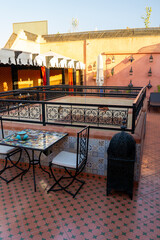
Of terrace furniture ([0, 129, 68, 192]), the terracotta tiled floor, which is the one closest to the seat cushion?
terrace furniture ([0, 129, 68, 192])

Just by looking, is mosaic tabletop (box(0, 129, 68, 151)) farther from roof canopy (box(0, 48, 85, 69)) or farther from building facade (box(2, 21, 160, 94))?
building facade (box(2, 21, 160, 94))

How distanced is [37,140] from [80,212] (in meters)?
1.50

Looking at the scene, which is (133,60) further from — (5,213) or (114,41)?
(5,213)

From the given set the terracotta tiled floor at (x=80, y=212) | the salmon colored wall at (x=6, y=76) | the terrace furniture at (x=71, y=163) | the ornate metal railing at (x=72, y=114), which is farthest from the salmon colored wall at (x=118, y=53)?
the terracotta tiled floor at (x=80, y=212)

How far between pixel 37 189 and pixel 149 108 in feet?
30.4

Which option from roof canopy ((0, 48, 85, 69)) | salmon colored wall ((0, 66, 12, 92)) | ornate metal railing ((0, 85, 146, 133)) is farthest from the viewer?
salmon colored wall ((0, 66, 12, 92))

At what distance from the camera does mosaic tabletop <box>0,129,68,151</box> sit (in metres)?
3.60

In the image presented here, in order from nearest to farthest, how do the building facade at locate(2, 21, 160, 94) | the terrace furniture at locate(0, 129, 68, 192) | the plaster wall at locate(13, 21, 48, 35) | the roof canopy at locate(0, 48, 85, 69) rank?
the terrace furniture at locate(0, 129, 68, 192)
the roof canopy at locate(0, 48, 85, 69)
the building facade at locate(2, 21, 160, 94)
the plaster wall at locate(13, 21, 48, 35)

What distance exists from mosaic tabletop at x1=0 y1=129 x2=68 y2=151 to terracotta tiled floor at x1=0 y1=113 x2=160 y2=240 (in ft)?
2.93

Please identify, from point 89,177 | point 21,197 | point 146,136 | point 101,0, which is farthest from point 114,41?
point 101,0

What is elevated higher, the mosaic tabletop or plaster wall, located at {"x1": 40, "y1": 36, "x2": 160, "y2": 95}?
plaster wall, located at {"x1": 40, "y1": 36, "x2": 160, "y2": 95}

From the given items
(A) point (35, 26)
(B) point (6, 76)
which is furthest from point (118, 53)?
(A) point (35, 26)

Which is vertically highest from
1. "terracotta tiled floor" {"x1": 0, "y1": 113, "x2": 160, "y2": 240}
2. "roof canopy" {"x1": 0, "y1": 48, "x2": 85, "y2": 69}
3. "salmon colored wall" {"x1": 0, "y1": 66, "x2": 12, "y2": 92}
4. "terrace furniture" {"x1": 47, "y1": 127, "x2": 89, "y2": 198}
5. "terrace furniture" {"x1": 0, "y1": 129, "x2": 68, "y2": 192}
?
"roof canopy" {"x1": 0, "y1": 48, "x2": 85, "y2": 69}

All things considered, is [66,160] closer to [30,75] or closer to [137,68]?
[137,68]
